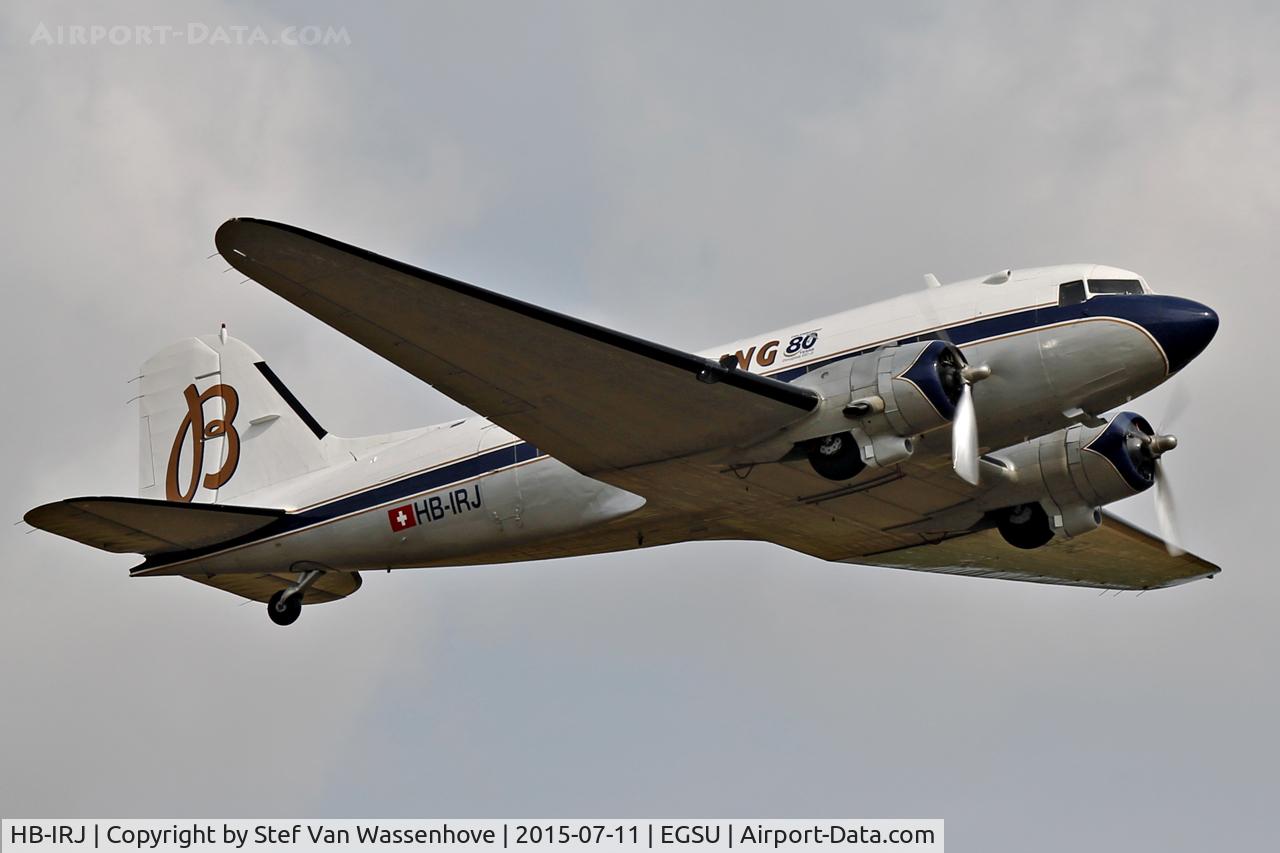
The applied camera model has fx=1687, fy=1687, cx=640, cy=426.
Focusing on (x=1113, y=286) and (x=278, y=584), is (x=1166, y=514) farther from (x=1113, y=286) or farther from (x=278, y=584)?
(x=278, y=584)

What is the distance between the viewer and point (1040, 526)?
25.6 meters

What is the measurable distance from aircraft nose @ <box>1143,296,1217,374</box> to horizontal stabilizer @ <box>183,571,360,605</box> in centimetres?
1344

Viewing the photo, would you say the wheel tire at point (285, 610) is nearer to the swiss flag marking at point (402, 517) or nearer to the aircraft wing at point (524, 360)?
the swiss flag marking at point (402, 517)

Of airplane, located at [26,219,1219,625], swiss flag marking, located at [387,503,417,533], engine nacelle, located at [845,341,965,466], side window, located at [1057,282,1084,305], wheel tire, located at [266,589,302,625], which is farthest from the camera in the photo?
wheel tire, located at [266,589,302,625]

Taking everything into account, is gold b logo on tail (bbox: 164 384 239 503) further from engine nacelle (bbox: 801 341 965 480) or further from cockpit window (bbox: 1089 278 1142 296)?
cockpit window (bbox: 1089 278 1142 296)

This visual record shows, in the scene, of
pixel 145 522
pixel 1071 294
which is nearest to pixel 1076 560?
pixel 1071 294

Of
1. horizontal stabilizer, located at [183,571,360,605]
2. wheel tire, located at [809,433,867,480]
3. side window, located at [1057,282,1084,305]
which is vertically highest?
side window, located at [1057,282,1084,305]

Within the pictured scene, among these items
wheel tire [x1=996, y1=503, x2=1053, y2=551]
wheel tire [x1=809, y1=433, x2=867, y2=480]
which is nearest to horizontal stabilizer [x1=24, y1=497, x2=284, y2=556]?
wheel tire [x1=809, y1=433, x2=867, y2=480]

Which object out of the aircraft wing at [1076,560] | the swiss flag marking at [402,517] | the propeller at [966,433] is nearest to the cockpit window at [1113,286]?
the propeller at [966,433]

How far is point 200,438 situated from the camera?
1190 inches

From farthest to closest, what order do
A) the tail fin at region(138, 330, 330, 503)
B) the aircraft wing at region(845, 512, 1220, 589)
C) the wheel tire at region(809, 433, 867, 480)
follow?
the tail fin at region(138, 330, 330, 503), the aircraft wing at region(845, 512, 1220, 589), the wheel tire at region(809, 433, 867, 480)

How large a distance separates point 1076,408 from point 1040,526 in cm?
409

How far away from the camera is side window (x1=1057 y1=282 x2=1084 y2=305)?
72.3 ft

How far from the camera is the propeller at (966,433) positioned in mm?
21391
